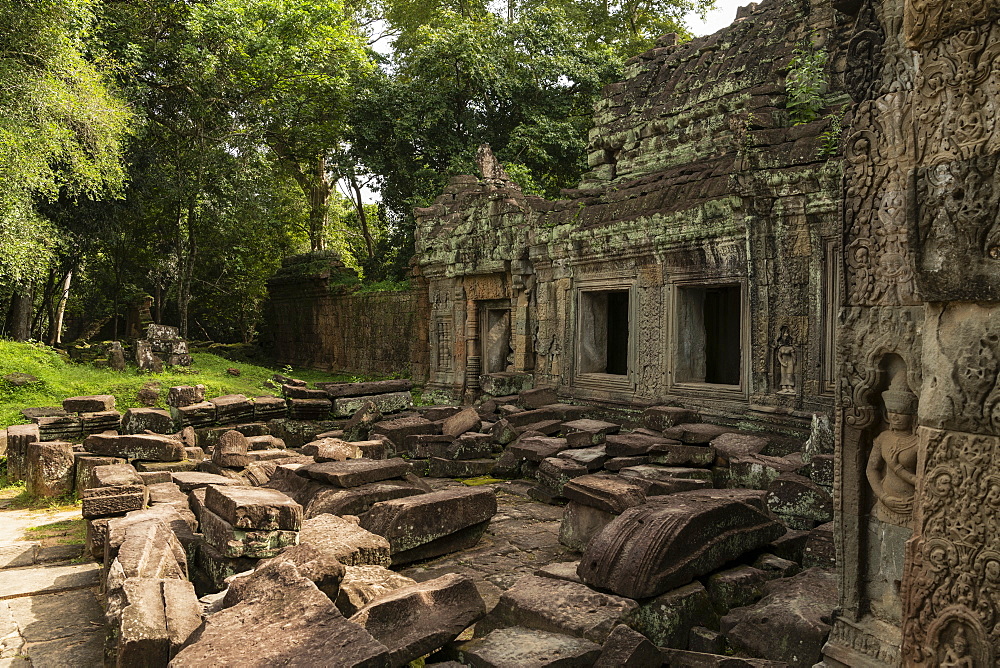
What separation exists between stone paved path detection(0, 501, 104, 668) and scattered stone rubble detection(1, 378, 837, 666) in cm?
28

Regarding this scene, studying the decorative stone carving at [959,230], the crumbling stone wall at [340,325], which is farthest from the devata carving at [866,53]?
the crumbling stone wall at [340,325]

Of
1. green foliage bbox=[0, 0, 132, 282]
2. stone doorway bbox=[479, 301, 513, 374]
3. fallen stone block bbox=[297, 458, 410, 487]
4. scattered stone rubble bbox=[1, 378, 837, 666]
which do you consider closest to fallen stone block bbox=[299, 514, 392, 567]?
scattered stone rubble bbox=[1, 378, 837, 666]

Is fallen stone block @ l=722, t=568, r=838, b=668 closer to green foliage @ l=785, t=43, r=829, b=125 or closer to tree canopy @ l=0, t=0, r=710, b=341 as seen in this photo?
green foliage @ l=785, t=43, r=829, b=125

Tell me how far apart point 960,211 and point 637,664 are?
229 centimetres

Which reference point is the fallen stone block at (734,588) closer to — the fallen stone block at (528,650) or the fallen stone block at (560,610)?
the fallen stone block at (560,610)

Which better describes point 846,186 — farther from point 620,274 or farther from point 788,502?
point 620,274

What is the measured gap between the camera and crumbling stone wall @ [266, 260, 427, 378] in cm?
1600

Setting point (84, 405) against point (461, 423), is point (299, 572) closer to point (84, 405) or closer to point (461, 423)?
point (461, 423)

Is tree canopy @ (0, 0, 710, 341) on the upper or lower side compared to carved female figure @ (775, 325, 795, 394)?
upper

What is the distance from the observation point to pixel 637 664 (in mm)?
3111

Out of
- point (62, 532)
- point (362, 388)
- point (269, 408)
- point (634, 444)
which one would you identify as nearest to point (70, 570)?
point (62, 532)

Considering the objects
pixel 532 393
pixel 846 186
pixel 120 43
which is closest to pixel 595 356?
pixel 532 393

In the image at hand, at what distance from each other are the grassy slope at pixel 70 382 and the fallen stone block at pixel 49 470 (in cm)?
251

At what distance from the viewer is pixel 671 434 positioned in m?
7.20
